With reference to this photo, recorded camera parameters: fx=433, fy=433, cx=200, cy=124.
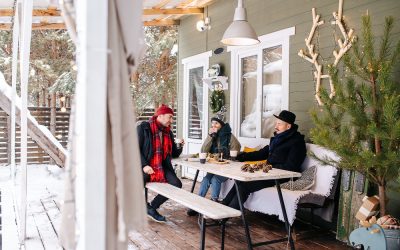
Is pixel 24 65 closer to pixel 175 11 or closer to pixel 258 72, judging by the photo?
pixel 258 72

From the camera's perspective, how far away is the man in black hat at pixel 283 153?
4648 millimetres

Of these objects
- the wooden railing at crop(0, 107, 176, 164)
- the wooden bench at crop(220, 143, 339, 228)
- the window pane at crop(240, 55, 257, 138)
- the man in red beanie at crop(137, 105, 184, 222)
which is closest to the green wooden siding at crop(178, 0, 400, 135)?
the window pane at crop(240, 55, 257, 138)

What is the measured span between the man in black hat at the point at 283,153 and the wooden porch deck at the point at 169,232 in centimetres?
40

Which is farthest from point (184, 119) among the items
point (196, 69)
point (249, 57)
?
point (249, 57)

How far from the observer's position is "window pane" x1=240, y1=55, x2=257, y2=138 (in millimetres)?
6400

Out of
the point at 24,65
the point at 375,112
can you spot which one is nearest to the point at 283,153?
the point at 375,112

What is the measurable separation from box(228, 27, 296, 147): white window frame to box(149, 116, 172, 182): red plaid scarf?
1.52 metres

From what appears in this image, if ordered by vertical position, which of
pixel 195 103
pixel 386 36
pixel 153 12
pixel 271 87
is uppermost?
pixel 153 12

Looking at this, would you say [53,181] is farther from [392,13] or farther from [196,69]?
[392,13]

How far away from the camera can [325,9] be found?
4.87m

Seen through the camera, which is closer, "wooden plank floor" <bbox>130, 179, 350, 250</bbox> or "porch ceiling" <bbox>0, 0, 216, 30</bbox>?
"wooden plank floor" <bbox>130, 179, 350, 250</bbox>

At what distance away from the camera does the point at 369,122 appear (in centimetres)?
338

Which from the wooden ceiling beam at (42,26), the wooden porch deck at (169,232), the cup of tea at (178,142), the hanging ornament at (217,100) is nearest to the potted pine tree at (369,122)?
the wooden porch deck at (169,232)

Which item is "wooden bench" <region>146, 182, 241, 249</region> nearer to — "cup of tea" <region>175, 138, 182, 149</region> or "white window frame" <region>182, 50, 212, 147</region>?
"cup of tea" <region>175, 138, 182, 149</region>
